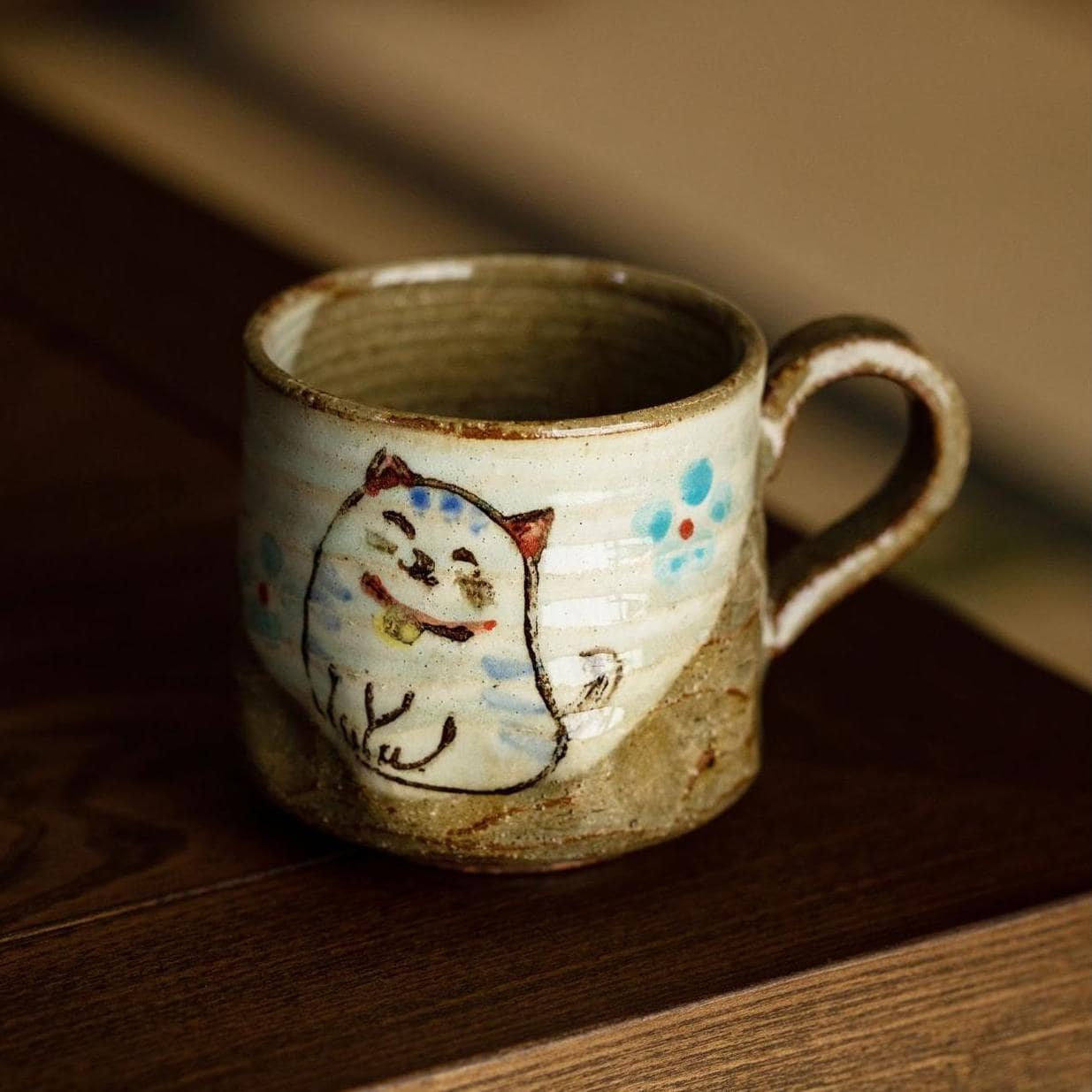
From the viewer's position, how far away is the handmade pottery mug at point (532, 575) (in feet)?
1.51

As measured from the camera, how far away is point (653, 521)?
472 millimetres

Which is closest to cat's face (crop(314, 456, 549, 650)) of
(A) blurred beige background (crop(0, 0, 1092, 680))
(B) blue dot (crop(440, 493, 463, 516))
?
(B) blue dot (crop(440, 493, 463, 516))

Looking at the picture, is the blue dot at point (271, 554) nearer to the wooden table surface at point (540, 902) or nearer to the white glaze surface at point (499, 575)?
the white glaze surface at point (499, 575)

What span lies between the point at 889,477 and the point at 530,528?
0.19 meters

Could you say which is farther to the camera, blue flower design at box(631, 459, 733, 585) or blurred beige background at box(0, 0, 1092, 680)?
blurred beige background at box(0, 0, 1092, 680)

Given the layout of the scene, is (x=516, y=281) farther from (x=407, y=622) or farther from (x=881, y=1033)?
(x=881, y=1033)

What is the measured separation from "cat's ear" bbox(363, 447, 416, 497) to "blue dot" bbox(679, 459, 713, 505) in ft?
0.26

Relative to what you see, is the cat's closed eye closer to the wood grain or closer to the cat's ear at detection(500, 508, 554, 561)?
the cat's ear at detection(500, 508, 554, 561)

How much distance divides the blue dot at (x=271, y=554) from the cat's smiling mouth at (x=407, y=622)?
0.12 ft

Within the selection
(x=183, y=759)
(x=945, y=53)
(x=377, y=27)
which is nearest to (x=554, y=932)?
(x=183, y=759)

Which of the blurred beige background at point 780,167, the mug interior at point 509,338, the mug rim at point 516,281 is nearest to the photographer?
the mug rim at point 516,281

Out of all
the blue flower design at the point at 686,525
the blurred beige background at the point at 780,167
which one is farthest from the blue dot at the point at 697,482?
the blurred beige background at the point at 780,167

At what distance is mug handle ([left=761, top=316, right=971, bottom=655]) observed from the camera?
1.77ft

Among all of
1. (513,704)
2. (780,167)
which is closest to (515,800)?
(513,704)
